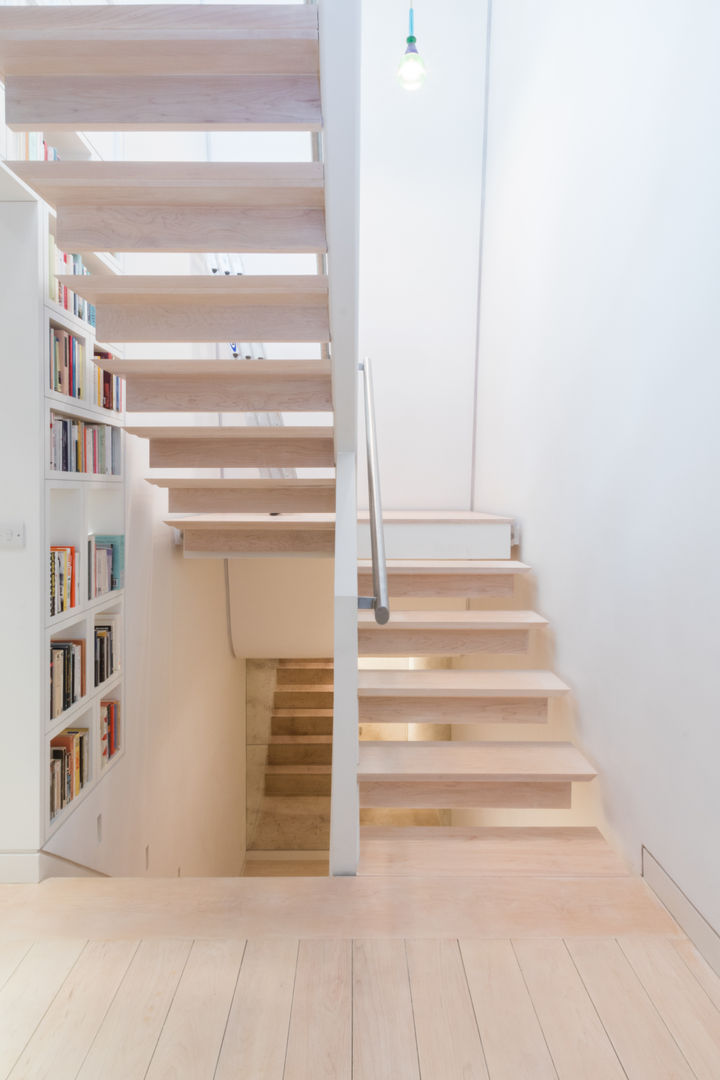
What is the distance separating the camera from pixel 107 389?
118 inches

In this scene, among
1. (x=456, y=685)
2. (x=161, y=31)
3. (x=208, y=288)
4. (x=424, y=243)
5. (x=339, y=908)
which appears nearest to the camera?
(x=161, y=31)

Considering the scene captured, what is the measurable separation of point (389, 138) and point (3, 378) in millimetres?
3528

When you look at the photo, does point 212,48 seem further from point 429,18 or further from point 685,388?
point 429,18

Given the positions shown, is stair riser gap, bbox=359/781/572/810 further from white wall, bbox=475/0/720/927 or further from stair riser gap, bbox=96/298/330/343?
stair riser gap, bbox=96/298/330/343

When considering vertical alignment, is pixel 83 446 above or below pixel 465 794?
above

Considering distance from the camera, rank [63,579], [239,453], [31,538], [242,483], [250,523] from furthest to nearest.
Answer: [250,523]
[242,483]
[239,453]
[63,579]
[31,538]

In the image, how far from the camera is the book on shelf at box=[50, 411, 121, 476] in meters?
2.48

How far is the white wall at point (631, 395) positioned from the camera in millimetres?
1907

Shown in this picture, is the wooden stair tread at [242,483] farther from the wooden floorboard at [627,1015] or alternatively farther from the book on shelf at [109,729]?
the wooden floorboard at [627,1015]

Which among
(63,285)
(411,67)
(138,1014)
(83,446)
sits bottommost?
(138,1014)

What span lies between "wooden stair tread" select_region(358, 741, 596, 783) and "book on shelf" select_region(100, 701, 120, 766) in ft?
3.51

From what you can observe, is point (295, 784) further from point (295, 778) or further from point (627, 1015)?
point (627, 1015)

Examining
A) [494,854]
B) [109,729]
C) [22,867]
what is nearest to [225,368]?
[109,729]

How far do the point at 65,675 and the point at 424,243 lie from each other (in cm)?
366
